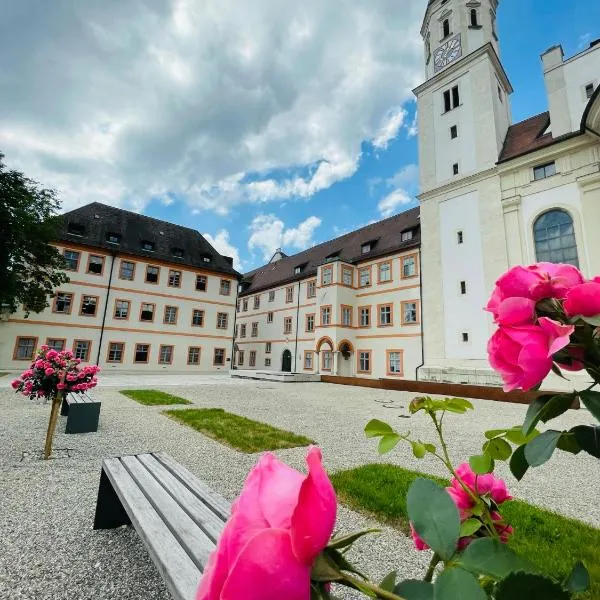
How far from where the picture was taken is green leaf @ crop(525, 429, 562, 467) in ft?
2.43

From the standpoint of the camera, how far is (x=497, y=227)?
65.9 ft

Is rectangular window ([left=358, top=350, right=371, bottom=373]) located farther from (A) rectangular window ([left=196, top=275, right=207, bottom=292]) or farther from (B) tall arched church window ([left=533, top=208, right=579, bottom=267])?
(A) rectangular window ([left=196, top=275, right=207, bottom=292])

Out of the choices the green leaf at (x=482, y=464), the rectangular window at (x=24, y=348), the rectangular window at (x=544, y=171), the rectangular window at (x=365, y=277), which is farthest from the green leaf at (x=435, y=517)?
the rectangular window at (x=24, y=348)

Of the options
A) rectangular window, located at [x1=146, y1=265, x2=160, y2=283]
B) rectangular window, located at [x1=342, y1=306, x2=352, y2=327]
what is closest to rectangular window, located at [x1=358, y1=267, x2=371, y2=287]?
rectangular window, located at [x1=342, y1=306, x2=352, y2=327]

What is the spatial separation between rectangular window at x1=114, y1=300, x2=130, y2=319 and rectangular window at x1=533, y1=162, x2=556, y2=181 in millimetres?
28153

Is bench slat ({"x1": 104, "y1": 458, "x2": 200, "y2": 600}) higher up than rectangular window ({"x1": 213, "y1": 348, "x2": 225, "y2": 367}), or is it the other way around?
rectangular window ({"x1": 213, "y1": 348, "x2": 225, "y2": 367})

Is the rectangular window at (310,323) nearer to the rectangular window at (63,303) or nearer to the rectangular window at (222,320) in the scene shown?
the rectangular window at (222,320)

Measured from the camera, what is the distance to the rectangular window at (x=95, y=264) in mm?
26062

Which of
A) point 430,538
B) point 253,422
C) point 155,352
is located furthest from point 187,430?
point 155,352

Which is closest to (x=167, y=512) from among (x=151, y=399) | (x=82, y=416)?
(x=82, y=416)

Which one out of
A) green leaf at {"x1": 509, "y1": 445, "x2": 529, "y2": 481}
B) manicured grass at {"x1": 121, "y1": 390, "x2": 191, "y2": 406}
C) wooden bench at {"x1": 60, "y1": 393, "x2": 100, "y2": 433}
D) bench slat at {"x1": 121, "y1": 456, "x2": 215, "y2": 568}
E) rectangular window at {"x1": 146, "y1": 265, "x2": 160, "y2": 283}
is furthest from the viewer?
rectangular window at {"x1": 146, "y1": 265, "x2": 160, "y2": 283}

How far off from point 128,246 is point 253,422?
79.9 feet

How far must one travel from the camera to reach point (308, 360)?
3089 cm

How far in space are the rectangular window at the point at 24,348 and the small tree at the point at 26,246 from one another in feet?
8.08
